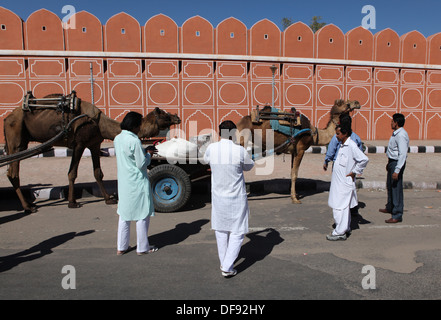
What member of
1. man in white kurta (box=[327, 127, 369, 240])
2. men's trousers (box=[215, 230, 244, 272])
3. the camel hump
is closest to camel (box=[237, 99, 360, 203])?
man in white kurta (box=[327, 127, 369, 240])

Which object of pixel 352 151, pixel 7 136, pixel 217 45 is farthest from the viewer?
pixel 217 45

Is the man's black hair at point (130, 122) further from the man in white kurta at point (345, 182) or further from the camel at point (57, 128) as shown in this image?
the man in white kurta at point (345, 182)

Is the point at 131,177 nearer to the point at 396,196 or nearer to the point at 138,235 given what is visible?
the point at 138,235

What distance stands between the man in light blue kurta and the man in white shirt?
364cm

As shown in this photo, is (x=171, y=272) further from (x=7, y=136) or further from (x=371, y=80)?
(x=371, y=80)

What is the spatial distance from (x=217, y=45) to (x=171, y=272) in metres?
14.8

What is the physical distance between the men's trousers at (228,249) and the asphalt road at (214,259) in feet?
0.43

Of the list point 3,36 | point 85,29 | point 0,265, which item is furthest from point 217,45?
point 0,265

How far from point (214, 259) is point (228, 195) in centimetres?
82

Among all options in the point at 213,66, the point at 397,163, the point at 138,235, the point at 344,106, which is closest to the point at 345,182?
the point at 397,163

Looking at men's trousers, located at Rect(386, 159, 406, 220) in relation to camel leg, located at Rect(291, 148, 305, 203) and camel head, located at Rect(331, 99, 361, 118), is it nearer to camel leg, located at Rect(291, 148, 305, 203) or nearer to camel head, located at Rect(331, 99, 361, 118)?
camel head, located at Rect(331, 99, 361, 118)

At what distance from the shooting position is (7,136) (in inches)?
237

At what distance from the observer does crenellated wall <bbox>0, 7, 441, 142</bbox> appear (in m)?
15.8
